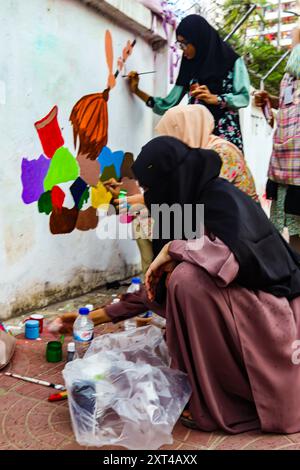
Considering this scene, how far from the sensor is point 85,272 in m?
4.02

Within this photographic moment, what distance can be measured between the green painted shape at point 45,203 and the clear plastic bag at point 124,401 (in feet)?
5.18

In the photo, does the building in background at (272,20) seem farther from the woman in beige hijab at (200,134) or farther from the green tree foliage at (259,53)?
the woman in beige hijab at (200,134)

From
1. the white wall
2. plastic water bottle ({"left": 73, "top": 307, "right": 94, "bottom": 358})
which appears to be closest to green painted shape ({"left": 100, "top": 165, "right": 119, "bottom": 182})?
the white wall

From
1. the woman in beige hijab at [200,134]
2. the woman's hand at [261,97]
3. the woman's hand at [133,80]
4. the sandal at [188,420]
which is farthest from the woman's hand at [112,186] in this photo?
the sandal at [188,420]

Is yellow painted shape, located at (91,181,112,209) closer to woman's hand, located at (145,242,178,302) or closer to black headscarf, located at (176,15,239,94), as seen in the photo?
black headscarf, located at (176,15,239,94)

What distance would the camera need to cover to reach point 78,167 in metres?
3.83

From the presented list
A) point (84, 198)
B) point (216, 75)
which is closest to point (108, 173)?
point (84, 198)

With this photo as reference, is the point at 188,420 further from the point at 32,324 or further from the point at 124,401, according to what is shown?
the point at 32,324

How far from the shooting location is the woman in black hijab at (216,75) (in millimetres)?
3711

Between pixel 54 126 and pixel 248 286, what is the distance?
2089mm

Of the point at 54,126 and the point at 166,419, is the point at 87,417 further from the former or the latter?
the point at 54,126

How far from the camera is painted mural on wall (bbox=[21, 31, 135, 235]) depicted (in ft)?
11.4
